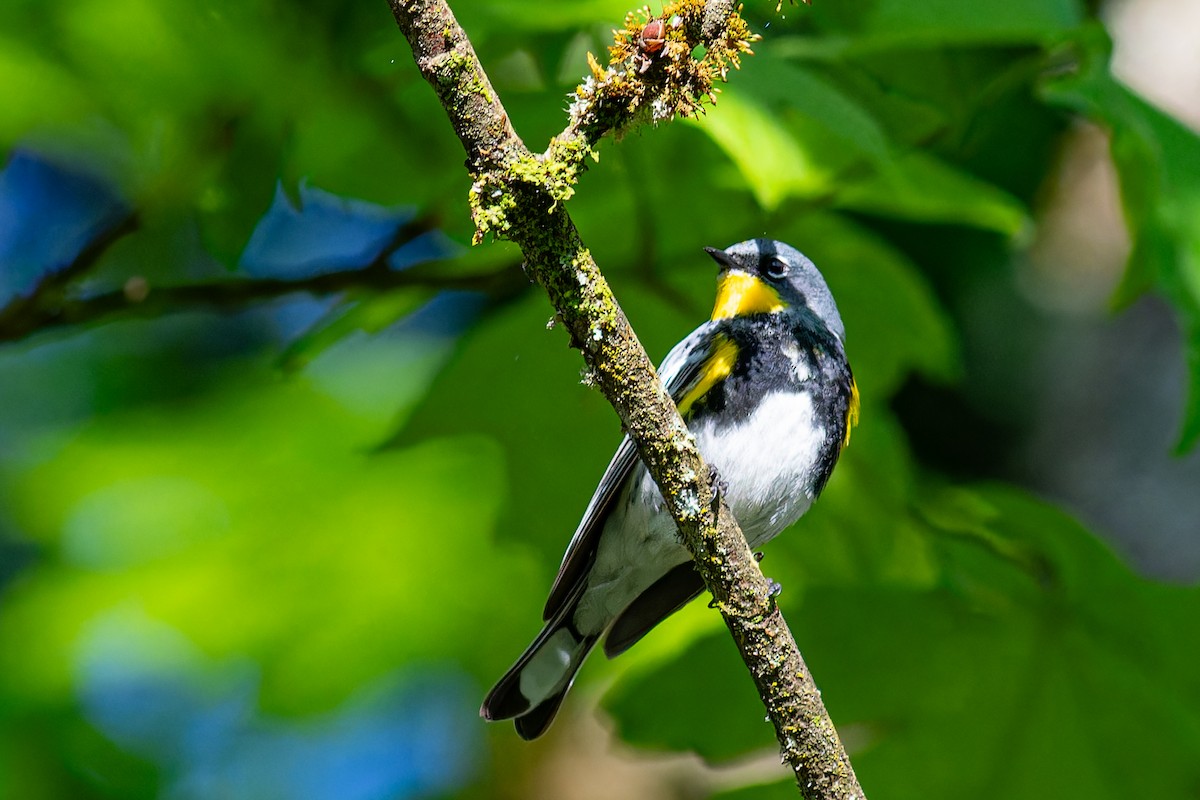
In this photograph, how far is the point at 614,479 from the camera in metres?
2.54

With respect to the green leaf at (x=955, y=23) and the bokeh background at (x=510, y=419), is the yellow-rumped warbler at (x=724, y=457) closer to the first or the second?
the bokeh background at (x=510, y=419)

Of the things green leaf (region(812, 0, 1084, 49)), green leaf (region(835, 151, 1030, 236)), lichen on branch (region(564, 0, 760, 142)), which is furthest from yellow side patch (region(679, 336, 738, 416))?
lichen on branch (region(564, 0, 760, 142))

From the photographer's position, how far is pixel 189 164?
256 centimetres

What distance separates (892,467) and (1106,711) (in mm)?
676

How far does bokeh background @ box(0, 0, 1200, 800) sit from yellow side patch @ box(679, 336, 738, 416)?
0.35 feet

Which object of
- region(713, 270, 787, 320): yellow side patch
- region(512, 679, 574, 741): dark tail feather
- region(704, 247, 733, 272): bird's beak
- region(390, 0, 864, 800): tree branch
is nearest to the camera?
region(390, 0, 864, 800): tree branch

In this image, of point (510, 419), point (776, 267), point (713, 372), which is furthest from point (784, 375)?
point (510, 419)

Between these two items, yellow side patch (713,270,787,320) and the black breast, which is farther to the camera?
yellow side patch (713,270,787,320)

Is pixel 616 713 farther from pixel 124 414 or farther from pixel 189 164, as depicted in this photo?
pixel 124 414

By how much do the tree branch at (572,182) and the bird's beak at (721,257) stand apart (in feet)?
3.24

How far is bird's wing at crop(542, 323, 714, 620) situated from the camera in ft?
8.34

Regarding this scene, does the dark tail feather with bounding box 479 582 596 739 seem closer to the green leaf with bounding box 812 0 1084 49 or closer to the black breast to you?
the black breast

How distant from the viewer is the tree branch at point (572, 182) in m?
1.41

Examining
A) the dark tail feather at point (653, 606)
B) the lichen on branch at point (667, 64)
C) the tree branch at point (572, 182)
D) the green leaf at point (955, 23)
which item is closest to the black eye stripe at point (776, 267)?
the dark tail feather at point (653, 606)
